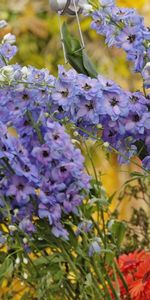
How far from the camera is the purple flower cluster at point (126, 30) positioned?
3.24 feet

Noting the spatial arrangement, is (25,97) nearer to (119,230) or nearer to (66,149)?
(66,149)

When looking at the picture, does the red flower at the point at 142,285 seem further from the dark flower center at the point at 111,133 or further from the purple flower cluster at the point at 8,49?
the purple flower cluster at the point at 8,49

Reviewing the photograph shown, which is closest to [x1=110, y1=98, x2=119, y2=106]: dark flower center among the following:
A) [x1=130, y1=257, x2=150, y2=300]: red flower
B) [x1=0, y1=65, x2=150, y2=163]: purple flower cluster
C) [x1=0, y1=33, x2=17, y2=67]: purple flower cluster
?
[x1=0, y1=65, x2=150, y2=163]: purple flower cluster

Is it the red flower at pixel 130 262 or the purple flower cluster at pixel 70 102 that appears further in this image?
the red flower at pixel 130 262

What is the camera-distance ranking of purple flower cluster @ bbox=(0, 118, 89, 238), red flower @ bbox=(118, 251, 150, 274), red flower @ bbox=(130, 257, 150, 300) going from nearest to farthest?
purple flower cluster @ bbox=(0, 118, 89, 238) → red flower @ bbox=(130, 257, 150, 300) → red flower @ bbox=(118, 251, 150, 274)

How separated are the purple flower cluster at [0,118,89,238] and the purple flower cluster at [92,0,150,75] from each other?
0.14m

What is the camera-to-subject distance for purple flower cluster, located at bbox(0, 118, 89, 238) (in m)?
0.91

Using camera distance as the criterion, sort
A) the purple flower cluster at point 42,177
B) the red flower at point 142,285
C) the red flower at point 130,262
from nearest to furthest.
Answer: the purple flower cluster at point 42,177 → the red flower at point 142,285 → the red flower at point 130,262

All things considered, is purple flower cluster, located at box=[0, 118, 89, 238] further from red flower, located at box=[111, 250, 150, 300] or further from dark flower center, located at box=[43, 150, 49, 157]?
red flower, located at box=[111, 250, 150, 300]

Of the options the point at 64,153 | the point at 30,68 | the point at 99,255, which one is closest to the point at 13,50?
the point at 30,68

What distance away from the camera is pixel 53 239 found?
3.17 feet

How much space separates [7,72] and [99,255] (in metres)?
0.26

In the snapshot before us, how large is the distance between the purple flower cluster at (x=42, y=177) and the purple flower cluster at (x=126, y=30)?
14cm

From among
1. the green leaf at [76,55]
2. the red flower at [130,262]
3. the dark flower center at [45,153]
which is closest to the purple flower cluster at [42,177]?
the dark flower center at [45,153]
